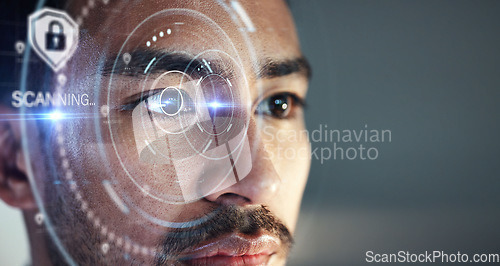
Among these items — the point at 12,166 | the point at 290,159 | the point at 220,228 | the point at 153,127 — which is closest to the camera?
the point at 12,166

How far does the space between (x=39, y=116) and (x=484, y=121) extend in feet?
2.81

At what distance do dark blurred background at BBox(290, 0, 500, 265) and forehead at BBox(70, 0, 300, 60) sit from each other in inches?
1.9

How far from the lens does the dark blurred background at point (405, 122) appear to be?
908mm

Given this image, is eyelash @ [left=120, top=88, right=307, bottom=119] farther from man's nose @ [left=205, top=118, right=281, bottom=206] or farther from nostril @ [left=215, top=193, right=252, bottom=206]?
nostril @ [left=215, top=193, right=252, bottom=206]

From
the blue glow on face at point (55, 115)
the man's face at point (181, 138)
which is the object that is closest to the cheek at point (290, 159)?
the man's face at point (181, 138)

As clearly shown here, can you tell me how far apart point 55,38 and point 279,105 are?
1.29ft

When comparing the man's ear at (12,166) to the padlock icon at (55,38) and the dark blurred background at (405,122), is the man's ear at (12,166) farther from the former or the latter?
the dark blurred background at (405,122)

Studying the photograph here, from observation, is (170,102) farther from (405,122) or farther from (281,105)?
(405,122)

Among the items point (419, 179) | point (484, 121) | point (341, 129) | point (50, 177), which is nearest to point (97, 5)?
point (50, 177)

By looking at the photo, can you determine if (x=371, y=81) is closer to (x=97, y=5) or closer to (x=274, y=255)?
(x=274, y=255)

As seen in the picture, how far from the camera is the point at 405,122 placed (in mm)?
968

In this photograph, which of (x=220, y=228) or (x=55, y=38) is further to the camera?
(x=220, y=228)

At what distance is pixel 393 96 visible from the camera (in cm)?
95

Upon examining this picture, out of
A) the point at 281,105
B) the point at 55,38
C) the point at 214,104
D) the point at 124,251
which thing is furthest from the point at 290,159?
the point at 55,38
